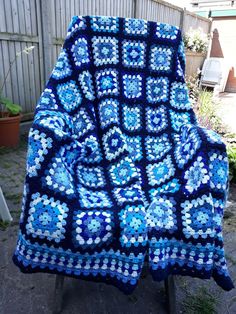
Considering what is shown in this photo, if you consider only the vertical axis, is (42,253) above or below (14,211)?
above

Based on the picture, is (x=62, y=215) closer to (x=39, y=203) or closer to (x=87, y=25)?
(x=39, y=203)

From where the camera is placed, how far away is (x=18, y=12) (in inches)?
119

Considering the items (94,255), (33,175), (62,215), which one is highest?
(33,175)

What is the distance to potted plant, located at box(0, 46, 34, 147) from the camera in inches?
114

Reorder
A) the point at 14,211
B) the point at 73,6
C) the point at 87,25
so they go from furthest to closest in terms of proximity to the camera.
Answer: the point at 73,6, the point at 14,211, the point at 87,25

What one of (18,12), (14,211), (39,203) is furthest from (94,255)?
(18,12)

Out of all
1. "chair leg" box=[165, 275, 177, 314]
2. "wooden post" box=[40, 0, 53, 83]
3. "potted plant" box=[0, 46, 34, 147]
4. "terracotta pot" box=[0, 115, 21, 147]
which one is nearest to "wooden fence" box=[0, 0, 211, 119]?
"wooden post" box=[40, 0, 53, 83]

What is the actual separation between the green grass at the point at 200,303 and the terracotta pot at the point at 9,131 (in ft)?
7.78

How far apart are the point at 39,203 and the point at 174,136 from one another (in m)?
0.79

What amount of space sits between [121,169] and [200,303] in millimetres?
714

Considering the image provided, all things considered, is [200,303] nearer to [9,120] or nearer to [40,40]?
[9,120]

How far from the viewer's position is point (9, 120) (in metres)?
2.92

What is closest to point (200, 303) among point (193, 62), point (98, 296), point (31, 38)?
point (98, 296)

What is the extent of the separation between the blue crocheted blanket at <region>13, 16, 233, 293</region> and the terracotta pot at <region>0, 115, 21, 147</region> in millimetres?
1712
